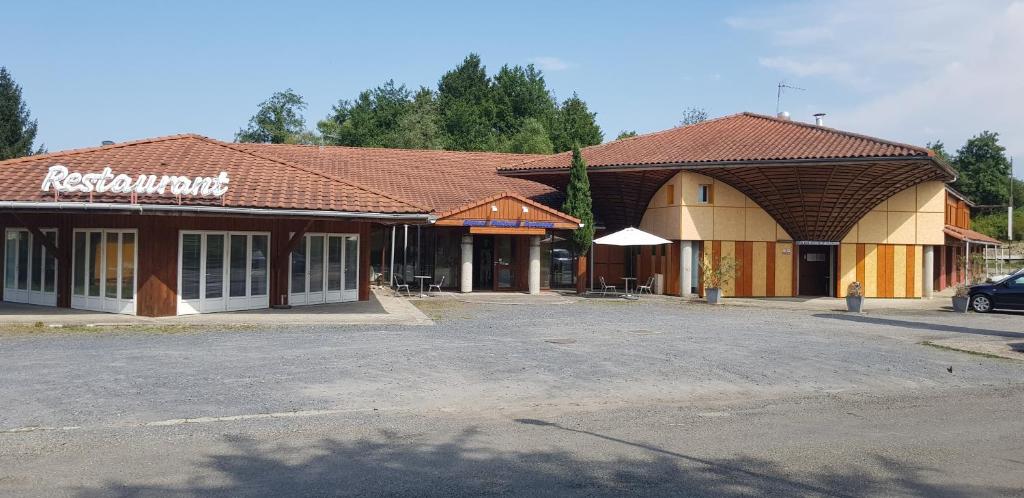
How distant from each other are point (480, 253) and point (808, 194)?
11064mm

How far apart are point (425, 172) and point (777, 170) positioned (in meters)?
13.9

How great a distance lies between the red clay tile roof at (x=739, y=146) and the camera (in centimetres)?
2484

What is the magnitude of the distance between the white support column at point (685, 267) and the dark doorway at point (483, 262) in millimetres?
6409

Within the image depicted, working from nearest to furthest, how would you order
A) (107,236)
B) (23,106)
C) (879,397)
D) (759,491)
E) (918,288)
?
1. (759,491)
2. (879,397)
3. (107,236)
4. (918,288)
5. (23,106)

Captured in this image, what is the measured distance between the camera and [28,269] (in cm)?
2009

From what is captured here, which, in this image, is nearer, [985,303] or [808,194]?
[985,303]

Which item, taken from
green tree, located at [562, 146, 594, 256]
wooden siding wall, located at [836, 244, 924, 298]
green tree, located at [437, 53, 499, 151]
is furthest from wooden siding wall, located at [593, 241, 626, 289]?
green tree, located at [437, 53, 499, 151]

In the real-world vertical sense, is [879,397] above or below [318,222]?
below

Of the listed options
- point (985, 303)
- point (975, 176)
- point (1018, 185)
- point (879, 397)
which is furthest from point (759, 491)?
point (1018, 185)

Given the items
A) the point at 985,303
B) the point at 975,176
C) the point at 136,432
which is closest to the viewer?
the point at 136,432

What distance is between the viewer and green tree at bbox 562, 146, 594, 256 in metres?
27.1

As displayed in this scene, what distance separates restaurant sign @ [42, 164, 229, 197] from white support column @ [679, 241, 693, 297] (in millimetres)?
15302

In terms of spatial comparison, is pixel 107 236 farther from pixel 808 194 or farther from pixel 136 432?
pixel 808 194

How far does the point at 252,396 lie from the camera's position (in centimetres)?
936
